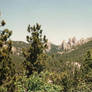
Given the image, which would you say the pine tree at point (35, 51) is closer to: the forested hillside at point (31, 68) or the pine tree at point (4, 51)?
the forested hillside at point (31, 68)

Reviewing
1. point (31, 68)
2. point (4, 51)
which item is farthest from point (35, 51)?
point (4, 51)

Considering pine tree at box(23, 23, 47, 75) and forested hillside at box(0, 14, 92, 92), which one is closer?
forested hillside at box(0, 14, 92, 92)

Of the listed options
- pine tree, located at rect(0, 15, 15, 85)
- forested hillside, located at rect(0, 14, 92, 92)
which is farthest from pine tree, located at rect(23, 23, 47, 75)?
pine tree, located at rect(0, 15, 15, 85)

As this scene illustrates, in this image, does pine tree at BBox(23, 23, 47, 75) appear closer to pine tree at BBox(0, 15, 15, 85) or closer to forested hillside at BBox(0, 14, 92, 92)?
forested hillside at BBox(0, 14, 92, 92)

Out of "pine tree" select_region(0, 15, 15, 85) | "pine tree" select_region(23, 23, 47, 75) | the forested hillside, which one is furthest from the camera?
"pine tree" select_region(23, 23, 47, 75)

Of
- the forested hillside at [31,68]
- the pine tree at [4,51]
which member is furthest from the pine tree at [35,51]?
the pine tree at [4,51]

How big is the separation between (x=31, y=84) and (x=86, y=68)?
31310 millimetres

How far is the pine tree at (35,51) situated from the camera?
105 ft

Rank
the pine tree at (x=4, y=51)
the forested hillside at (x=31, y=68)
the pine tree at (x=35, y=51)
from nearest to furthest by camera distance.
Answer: the forested hillside at (x=31, y=68) → the pine tree at (x=4, y=51) → the pine tree at (x=35, y=51)

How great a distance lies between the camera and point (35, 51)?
3238cm

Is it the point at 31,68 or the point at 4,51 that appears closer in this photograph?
the point at 4,51

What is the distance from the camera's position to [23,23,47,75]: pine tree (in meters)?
31.9

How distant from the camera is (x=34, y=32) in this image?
32.8 m

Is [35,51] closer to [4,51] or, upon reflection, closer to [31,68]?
[31,68]
